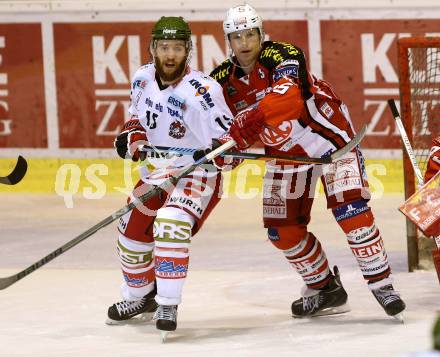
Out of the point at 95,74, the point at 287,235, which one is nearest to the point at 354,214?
the point at 287,235

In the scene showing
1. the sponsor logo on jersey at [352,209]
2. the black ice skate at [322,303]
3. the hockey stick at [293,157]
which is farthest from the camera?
the black ice skate at [322,303]

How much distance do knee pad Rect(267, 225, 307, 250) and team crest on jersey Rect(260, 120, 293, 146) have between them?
1.19ft

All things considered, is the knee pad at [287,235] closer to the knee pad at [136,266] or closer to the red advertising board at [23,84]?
the knee pad at [136,266]

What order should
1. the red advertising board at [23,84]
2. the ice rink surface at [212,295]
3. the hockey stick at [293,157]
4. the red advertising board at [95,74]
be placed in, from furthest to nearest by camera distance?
the red advertising board at [23,84]
the red advertising board at [95,74]
the hockey stick at [293,157]
the ice rink surface at [212,295]

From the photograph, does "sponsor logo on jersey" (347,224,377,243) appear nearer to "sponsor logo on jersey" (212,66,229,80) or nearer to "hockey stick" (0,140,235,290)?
"hockey stick" (0,140,235,290)

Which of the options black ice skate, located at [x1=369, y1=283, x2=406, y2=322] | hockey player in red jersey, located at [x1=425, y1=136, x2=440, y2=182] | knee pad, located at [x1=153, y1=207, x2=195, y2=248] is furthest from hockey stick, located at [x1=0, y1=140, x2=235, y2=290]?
black ice skate, located at [x1=369, y1=283, x2=406, y2=322]

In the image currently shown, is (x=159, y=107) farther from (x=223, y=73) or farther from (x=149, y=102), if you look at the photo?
(x=223, y=73)

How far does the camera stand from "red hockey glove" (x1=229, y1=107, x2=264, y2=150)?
589cm

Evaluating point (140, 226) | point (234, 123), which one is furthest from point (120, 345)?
point (234, 123)

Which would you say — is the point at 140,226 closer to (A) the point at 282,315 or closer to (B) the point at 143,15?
(A) the point at 282,315

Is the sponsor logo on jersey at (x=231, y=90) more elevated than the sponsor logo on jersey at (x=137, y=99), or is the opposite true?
the sponsor logo on jersey at (x=231, y=90)

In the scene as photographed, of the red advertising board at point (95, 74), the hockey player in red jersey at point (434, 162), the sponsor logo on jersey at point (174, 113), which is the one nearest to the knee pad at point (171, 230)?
the sponsor logo on jersey at point (174, 113)

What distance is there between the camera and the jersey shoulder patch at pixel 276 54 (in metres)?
6.09

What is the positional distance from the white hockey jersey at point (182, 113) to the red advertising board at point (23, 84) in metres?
3.47
